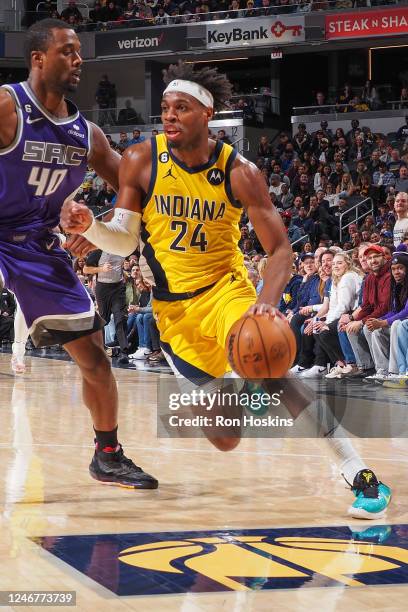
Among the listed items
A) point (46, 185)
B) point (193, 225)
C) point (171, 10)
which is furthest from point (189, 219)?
point (171, 10)

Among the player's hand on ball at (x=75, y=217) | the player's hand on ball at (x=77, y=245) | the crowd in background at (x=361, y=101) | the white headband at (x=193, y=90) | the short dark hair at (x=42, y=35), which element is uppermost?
the crowd in background at (x=361, y=101)

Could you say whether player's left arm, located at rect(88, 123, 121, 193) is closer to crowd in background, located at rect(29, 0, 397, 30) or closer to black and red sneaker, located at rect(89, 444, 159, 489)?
black and red sneaker, located at rect(89, 444, 159, 489)

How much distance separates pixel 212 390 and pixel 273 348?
897 mm

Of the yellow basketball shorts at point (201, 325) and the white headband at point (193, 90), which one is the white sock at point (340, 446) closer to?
the yellow basketball shorts at point (201, 325)

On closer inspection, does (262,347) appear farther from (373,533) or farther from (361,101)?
(361,101)

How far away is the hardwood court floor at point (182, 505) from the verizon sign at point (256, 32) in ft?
54.0

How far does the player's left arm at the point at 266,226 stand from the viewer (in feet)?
13.0

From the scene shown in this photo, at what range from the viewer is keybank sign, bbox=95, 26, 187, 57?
23.8 m

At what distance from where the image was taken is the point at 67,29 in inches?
171

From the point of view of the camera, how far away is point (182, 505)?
14.0 feet

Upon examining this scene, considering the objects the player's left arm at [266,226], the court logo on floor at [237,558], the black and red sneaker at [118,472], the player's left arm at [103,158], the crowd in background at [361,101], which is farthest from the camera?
the crowd in background at [361,101]

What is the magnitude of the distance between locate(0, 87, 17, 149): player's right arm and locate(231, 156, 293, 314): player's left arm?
990mm

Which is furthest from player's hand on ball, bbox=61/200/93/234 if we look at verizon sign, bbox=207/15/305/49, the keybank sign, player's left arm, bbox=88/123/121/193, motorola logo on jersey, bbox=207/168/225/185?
the keybank sign

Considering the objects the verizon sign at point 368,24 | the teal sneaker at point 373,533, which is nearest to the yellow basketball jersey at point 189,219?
the teal sneaker at point 373,533
